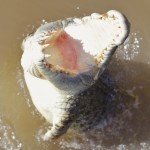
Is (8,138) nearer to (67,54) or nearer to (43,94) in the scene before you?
(43,94)

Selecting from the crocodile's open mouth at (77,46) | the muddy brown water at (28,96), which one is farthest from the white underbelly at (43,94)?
the muddy brown water at (28,96)

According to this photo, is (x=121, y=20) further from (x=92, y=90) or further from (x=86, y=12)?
(x=86, y=12)

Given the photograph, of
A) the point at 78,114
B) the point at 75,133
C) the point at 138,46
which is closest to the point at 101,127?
the point at 75,133

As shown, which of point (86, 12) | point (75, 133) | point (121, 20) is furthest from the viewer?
point (86, 12)

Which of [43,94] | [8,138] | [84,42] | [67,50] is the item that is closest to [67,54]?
[67,50]

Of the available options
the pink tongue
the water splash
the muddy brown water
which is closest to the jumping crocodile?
the pink tongue

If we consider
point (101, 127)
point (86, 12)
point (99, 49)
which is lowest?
point (101, 127)
